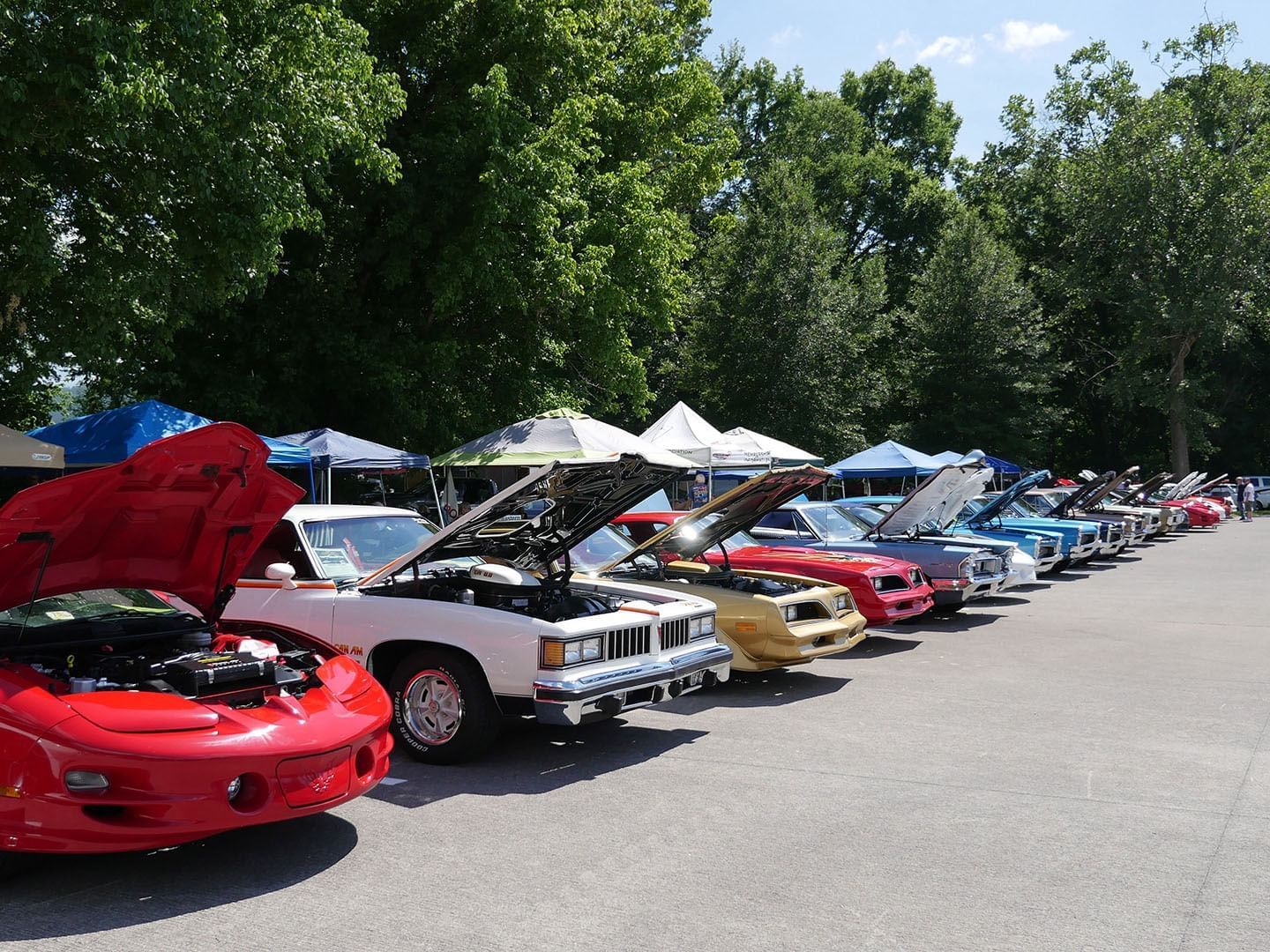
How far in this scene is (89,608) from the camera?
555 cm

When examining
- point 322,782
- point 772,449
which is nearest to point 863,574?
point 322,782

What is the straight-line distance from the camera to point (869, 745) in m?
7.13

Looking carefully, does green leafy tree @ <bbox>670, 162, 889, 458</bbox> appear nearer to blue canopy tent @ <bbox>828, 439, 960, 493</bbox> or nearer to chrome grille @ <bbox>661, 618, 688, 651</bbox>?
blue canopy tent @ <bbox>828, 439, 960, 493</bbox>

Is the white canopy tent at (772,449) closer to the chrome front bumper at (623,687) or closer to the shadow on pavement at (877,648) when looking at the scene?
the shadow on pavement at (877,648)

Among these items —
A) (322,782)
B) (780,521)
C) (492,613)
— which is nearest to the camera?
(322,782)

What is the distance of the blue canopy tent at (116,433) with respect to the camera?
1338 cm

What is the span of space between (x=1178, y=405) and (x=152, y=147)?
42517 mm

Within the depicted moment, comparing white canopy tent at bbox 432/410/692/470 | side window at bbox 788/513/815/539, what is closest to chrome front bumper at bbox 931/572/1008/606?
side window at bbox 788/513/815/539

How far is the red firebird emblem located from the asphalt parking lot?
363 millimetres

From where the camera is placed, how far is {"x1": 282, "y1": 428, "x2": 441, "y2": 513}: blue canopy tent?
1608cm

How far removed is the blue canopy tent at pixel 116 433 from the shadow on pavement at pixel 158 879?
29.2 ft

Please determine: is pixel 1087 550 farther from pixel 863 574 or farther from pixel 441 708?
pixel 441 708

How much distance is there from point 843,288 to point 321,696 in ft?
112

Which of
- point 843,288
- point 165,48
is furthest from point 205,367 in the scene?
point 843,288
